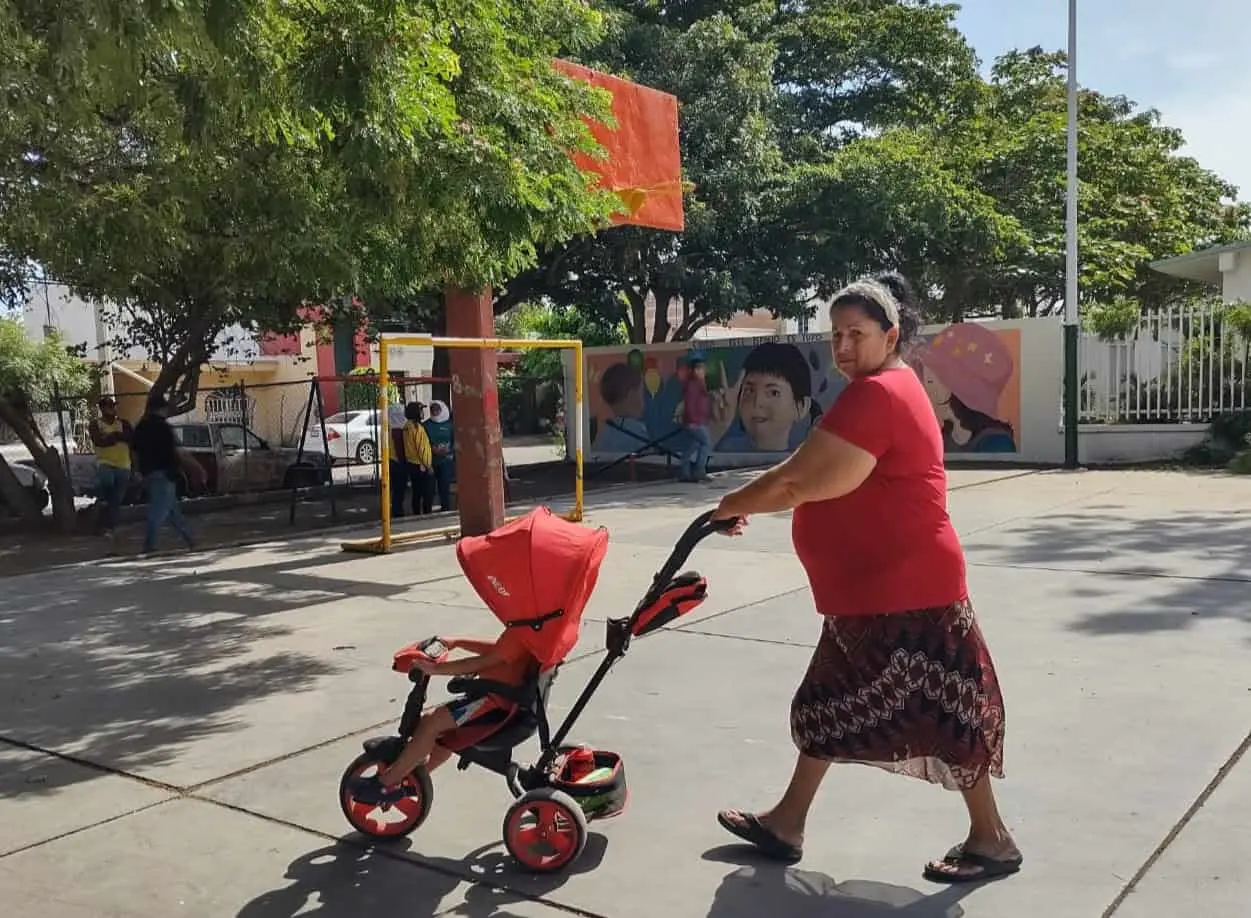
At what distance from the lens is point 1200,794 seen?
4.04 metres

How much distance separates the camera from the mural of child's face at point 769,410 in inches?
753

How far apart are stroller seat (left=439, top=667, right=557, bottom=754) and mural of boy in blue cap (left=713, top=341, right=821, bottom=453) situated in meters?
15.4

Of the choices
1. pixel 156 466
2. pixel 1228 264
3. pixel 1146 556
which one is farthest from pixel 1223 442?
pixel 156 466

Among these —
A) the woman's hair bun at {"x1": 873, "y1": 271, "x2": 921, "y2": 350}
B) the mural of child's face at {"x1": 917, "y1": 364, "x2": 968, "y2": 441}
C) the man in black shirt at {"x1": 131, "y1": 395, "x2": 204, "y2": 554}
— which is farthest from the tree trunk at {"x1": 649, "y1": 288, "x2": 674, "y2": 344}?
the woman's hair bun at {"x1": 873, "y1": 271, "x2": 921, "y2": 350}

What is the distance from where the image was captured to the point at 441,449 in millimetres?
13992

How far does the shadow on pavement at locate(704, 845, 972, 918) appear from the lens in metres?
3.33

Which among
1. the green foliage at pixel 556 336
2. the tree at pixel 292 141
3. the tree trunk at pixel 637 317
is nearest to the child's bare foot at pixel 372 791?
the tree at pixel 292 141

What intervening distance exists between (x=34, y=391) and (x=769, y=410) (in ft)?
57.5

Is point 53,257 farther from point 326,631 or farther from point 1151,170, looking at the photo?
point 1151,170

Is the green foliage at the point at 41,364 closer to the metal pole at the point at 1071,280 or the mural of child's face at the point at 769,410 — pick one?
the mural of child's face at the point at 769,410

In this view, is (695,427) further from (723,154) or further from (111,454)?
(111,454)

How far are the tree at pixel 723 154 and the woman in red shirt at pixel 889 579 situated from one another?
40.3ft

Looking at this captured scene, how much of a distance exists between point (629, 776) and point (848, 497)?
167cm

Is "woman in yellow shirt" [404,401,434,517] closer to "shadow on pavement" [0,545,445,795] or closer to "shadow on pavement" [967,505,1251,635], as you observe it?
"shadow on pavement" [0,545,445,795]
